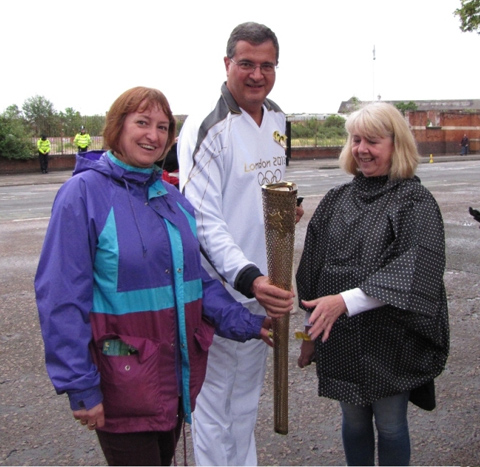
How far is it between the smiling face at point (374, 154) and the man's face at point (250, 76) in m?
0.47

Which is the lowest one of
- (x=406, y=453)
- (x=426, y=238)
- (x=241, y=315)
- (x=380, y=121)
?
(x=406, y=453)

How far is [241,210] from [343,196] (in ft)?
1.51

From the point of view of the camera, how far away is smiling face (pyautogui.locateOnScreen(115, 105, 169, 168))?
2.34 metres

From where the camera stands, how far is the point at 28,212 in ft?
46.7

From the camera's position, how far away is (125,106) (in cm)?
232

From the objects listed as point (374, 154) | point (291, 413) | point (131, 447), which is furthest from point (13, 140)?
point (131, 447)

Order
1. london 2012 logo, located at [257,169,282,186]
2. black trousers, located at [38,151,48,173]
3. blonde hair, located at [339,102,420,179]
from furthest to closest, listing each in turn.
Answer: black trousers, located at [38,151,48,173], london 2012 logo, located at [257,169,282,186], blonde hair, located at [339,102,420,179]

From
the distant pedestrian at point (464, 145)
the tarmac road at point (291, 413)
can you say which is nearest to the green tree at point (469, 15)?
the tarmac road at point (291, 413)

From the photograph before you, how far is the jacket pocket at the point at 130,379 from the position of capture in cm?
219

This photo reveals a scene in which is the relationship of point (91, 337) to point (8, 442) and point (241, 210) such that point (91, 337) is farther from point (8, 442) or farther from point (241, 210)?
point (8, 442)

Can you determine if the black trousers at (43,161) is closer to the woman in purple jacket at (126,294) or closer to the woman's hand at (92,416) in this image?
the woman in purple jacket at (126,294)

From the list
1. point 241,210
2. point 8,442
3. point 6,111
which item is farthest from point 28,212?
point 6,111

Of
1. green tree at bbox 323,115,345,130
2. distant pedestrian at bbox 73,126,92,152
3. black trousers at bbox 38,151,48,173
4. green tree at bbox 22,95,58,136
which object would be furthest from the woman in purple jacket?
green tree at bbox 323,115,345,130

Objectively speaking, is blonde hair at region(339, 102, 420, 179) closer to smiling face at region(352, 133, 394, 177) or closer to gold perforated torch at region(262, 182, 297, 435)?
smiling face at region(352, 133, 394, 177)
